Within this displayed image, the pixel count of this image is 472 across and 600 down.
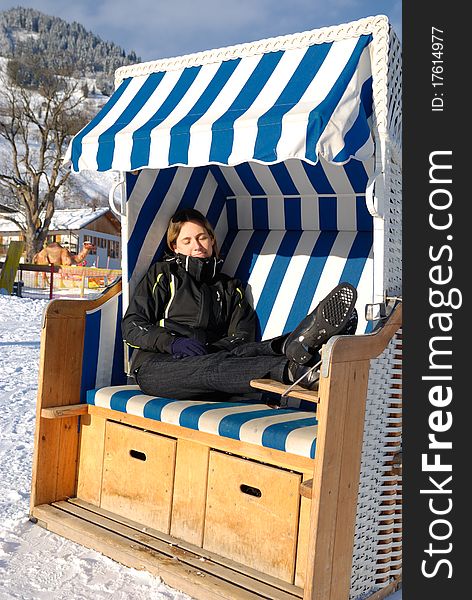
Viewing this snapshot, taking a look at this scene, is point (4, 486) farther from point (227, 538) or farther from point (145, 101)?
point (145, 101)

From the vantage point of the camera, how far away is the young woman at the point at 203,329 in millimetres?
2586

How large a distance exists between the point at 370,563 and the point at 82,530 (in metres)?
1.27

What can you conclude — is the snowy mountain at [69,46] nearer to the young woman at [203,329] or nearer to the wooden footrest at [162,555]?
the young woman at [203,329]

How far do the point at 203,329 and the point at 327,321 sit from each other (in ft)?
3.57

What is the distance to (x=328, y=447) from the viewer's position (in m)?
2.16

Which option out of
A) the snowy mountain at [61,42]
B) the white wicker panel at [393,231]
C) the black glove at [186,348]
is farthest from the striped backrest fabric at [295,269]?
the snowy mountain at [61,42]

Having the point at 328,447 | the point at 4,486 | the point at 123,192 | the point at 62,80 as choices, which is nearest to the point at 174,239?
the point at 123,192

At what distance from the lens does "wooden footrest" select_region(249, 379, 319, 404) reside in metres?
2.38

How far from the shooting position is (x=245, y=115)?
2.75 metres

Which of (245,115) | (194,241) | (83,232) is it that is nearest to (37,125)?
(83,232)

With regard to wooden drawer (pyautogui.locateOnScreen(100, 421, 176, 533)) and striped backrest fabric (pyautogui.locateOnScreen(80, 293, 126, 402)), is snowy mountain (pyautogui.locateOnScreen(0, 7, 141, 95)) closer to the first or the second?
striped backrest fabric (pyautogui.locateOnScreen(80, 293, 126, 402))

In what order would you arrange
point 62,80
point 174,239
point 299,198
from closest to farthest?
point 174,239, point 299,198, point 62,80

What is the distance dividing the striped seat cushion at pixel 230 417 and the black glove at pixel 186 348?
0.24 m

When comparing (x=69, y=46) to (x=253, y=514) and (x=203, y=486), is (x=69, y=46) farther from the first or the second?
(x=253, y=514)
